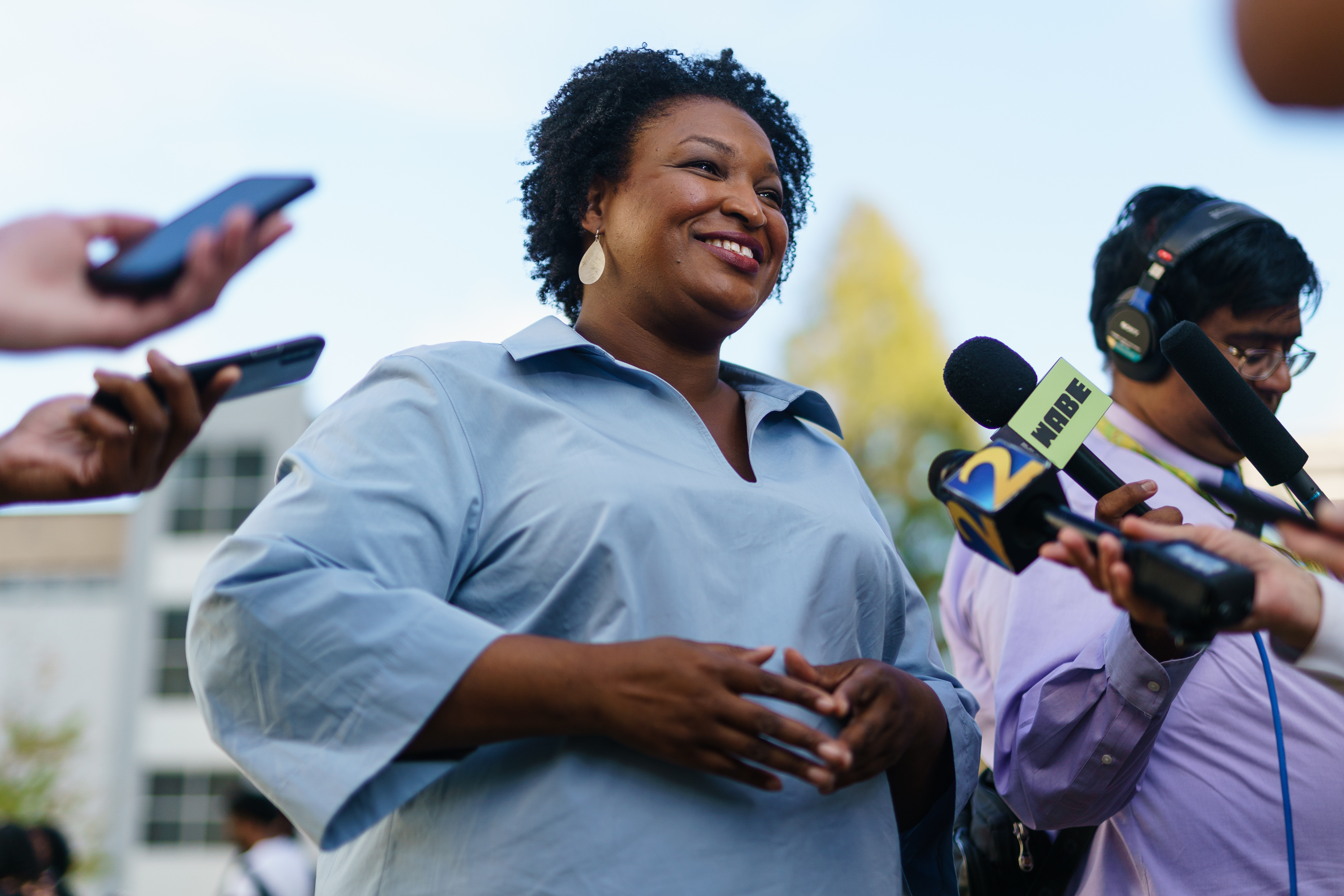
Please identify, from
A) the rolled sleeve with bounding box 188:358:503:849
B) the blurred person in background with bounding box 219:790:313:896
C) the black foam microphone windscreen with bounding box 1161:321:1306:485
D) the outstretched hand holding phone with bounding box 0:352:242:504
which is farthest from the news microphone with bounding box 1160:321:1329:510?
the blurred person in background with bounding box 219:790:313:896

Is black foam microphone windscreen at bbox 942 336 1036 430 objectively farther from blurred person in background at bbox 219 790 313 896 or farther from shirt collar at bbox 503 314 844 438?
blurred person in background at bbox 219 790 313 896

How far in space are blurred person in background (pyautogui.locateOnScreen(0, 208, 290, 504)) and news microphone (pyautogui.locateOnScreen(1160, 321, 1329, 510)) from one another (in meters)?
1.58

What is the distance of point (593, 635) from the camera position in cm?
192

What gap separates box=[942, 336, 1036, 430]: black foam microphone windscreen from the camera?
7.44ft

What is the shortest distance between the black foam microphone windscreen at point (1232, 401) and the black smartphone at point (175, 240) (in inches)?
60.9

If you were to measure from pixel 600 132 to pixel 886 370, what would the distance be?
12937 mm

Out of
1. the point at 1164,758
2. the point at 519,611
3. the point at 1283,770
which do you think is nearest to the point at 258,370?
the point at 519,611

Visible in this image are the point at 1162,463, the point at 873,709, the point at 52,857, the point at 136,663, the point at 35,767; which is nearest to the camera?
the point at 873,709

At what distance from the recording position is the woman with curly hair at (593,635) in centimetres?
172

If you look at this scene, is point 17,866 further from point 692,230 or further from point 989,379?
point 989,379

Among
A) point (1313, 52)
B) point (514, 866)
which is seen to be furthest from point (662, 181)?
point (1313, 52)

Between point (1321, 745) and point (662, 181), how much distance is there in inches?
69.0

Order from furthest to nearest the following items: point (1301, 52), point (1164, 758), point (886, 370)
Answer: point (886, 370) → point (1164, 758) → point (1301, 52)

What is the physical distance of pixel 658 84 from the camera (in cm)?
280
